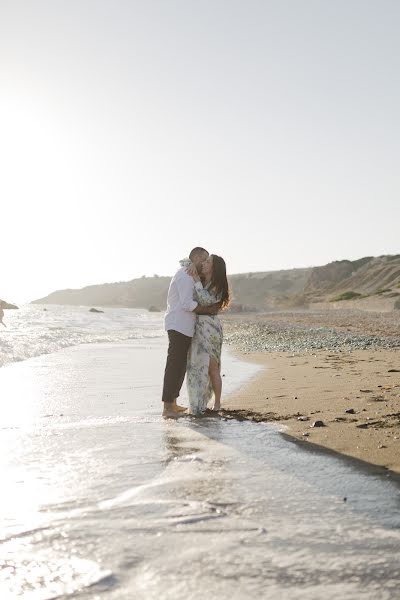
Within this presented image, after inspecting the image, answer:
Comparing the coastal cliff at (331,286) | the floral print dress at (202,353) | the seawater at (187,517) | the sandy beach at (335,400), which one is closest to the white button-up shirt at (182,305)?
the floral print dress at (202,353)

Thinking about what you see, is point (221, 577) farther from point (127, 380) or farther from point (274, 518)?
point (127, 380)

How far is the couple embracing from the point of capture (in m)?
6.91

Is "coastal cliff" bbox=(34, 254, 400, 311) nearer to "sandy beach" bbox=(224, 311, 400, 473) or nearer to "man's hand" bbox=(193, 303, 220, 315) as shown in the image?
"sandy beach" bbox=(224, 311, 400, 473)

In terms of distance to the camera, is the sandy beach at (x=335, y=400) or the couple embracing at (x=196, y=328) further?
the couple embracing at (x=196, y=328)

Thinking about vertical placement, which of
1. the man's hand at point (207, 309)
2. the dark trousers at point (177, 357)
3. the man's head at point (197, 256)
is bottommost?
the dark trousers at point (177, 357)

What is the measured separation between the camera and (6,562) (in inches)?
103

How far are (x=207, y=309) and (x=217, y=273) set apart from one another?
44 cm

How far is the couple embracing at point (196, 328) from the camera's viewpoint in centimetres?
691

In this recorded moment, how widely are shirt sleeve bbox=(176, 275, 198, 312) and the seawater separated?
146 cm

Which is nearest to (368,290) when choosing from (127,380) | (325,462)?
(127,380)

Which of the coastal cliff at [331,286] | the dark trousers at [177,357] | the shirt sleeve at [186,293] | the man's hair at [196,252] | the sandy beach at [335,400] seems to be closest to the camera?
the sandy beach at [335,400]

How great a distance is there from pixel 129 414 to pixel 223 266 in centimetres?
197

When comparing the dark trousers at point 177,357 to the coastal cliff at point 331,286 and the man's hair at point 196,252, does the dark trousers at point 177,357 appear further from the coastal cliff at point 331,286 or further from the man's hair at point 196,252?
the coastal cliff at point 331,286

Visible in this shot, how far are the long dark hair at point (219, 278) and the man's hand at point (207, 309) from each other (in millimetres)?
111
